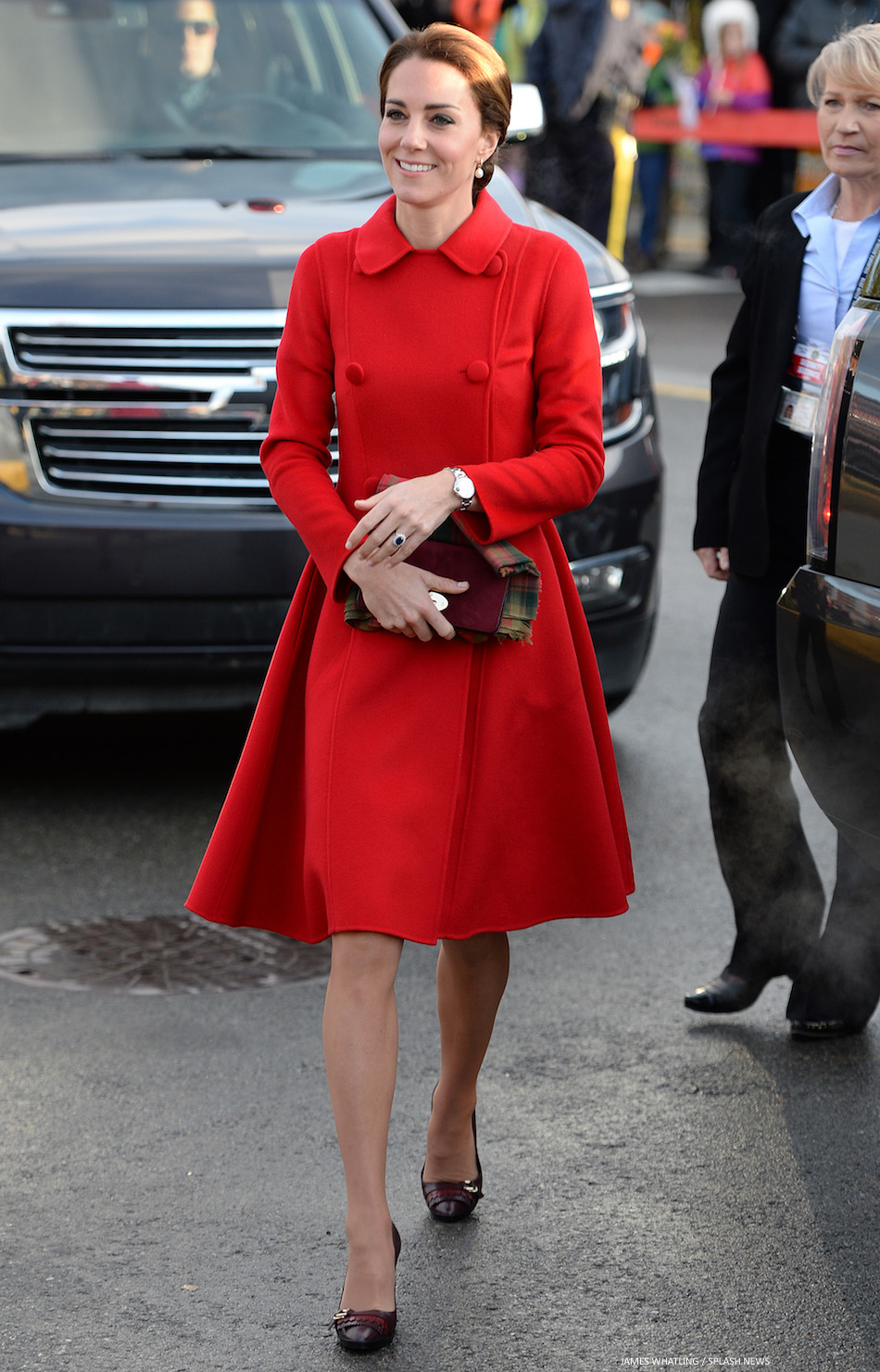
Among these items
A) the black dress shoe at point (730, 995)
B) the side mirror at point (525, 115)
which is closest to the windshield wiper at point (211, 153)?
the side mirror at point (525, 115)

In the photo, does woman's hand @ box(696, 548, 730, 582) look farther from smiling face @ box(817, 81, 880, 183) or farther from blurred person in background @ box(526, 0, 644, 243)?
blurred person in background @ box(526, 0, 644, 243)

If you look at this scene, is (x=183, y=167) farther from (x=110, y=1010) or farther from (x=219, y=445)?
(x=110, y=1010)

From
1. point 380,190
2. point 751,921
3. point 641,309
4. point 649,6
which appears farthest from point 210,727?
point 649,6

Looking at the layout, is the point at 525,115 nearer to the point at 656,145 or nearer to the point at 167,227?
the point at 167,227

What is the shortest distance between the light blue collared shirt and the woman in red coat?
786 mm

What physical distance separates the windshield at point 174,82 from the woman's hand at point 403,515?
11.0ft

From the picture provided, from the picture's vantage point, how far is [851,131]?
358 centimetres

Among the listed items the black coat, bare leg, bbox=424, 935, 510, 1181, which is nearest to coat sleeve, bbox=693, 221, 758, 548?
the black coat

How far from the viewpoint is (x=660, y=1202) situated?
3.39 metres

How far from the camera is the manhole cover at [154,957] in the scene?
14.1 feet

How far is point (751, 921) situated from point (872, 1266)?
39.7 inches

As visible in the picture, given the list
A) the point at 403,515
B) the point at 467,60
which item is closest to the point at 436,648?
the point at 403,515

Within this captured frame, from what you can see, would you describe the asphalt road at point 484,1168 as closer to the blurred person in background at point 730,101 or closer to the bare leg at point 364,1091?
the bare leg at point 364,1091

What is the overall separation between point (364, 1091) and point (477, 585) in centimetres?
79
